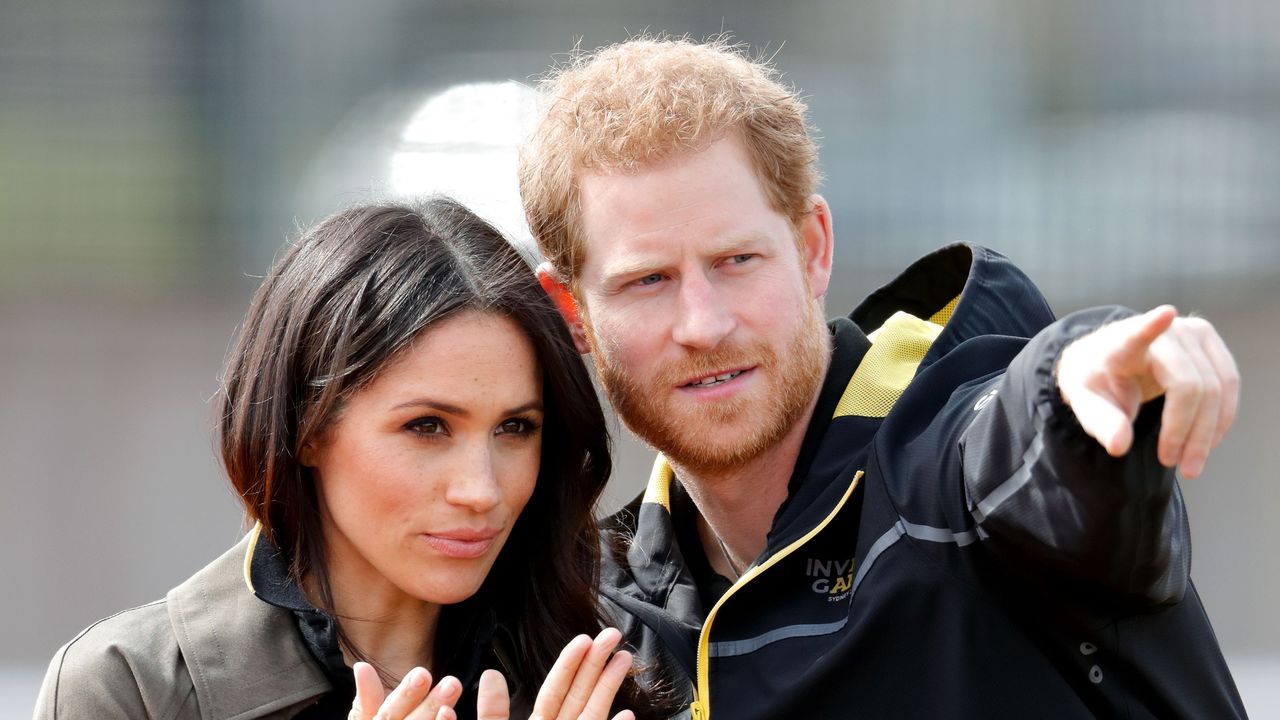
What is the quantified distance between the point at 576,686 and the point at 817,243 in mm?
818

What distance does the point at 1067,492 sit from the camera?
1.25 metres

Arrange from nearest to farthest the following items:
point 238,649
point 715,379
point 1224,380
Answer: point 1224,380
point 238,649
point 715,379

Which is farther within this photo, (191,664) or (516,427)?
(516,427)

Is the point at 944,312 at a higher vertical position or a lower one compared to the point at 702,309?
lower

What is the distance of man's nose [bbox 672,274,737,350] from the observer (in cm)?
175

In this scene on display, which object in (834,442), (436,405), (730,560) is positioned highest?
(436,405)

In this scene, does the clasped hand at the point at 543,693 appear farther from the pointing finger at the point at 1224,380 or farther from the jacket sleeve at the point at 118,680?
the pointing finger at the point at 1224,380

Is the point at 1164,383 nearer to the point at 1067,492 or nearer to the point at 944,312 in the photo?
the point at 1067,492

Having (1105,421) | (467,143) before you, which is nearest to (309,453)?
(1105,421)

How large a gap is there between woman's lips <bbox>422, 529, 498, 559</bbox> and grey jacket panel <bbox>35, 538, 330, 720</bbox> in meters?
0.19

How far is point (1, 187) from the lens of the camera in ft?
12.2

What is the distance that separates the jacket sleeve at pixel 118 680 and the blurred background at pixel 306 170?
2.13m

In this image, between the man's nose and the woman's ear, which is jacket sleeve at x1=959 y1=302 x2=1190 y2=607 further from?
the woman's ear

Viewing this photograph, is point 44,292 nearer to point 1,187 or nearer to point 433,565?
point 1,187
